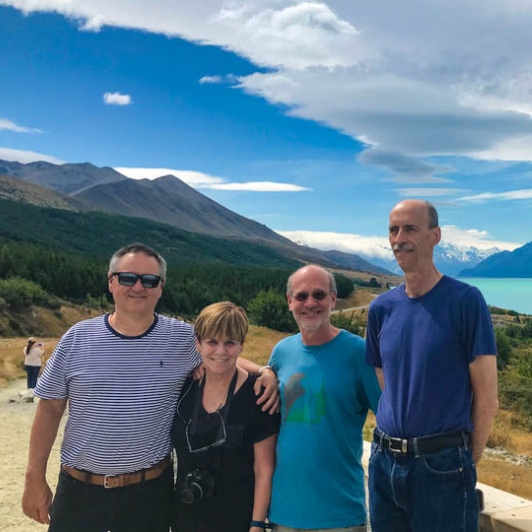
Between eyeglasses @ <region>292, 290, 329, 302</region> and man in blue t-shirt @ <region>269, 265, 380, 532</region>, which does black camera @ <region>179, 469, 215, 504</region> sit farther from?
eyeglasses @ <region>292, 290, 329, 302</region>

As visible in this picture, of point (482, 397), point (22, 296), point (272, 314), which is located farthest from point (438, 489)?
point (272, 314)

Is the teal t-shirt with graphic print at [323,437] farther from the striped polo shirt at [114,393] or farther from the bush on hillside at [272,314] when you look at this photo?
the bush on hillside at [272,314]

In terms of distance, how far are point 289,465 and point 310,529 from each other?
1.17 feet

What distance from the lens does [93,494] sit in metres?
3.20

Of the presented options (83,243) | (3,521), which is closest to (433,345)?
(3,521)

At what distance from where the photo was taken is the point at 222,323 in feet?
10.3

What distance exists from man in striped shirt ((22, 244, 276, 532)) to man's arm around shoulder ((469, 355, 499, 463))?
43.7 inches

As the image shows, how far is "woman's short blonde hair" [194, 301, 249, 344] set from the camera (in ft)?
10.3

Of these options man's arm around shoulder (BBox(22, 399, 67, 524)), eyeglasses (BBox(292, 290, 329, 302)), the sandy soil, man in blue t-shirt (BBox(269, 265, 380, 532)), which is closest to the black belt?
man in blue t-shirt (BBox(269, 265, 380, 532))

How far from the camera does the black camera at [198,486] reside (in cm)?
297

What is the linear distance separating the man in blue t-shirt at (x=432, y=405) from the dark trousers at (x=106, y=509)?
4.27ft

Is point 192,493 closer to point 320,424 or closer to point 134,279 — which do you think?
point 320,424

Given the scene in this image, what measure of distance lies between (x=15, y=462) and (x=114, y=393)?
285 inches

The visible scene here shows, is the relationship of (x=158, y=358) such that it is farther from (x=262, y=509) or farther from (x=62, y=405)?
(x=262, y=509)
